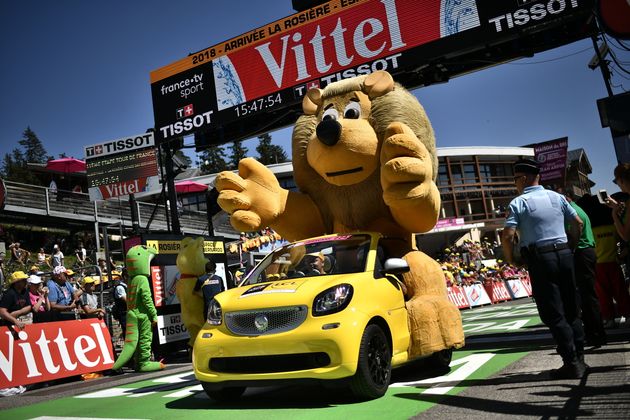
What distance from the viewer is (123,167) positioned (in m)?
17.9

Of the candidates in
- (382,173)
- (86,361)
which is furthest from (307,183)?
(86,361)

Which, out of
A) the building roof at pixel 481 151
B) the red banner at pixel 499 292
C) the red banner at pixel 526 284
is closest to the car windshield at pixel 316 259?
the red banner at pixel 499 292

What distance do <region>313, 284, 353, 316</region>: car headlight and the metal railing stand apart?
21911mm

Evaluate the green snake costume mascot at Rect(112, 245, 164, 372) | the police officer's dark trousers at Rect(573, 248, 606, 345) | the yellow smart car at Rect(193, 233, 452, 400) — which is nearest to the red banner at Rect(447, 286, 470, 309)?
the green snake costume mascot at Rect(112, 245, 164, 372)

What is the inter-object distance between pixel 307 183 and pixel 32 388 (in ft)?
19.5

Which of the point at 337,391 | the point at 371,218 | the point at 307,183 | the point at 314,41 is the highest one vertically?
the point at 314,41

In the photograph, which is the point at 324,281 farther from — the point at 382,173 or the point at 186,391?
the point at 186,391

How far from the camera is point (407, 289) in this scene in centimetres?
575

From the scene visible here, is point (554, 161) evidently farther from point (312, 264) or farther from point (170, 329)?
point (312, 264)

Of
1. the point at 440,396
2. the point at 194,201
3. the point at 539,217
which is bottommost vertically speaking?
the point at 440,396

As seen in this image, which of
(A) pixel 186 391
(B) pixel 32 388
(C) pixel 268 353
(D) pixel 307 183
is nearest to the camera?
(C) pixel 268 353

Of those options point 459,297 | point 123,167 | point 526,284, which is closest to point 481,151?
point 526,284

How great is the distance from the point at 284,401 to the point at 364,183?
2.82 meters

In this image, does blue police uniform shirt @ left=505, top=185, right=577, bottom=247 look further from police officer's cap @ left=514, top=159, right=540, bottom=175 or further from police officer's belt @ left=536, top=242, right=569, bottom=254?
police officer's cap @ left=514, top=159, right=540, bottom=175
